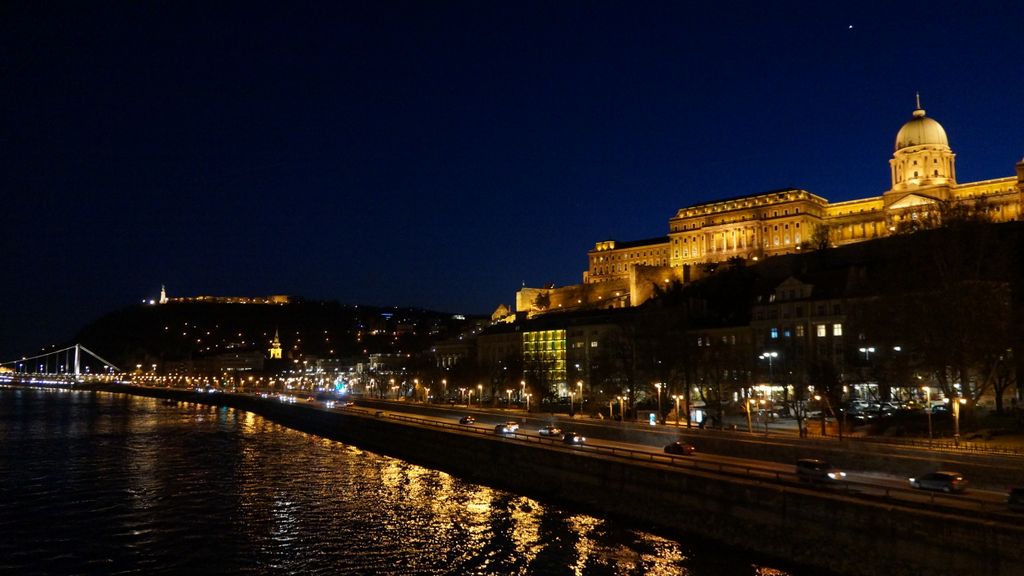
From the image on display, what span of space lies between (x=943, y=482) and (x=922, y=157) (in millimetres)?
111496

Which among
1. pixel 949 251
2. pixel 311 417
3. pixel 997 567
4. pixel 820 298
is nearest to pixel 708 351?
pixel 820 298

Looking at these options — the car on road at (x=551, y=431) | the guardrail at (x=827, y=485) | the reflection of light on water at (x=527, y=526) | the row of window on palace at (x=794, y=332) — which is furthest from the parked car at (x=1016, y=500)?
the row of window on palace at (x=794, y=332)

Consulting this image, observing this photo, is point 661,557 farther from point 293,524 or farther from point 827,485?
point 293,524

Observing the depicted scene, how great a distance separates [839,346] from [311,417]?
46085 mm

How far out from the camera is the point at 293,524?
101 feet

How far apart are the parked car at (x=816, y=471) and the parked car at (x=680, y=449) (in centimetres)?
735

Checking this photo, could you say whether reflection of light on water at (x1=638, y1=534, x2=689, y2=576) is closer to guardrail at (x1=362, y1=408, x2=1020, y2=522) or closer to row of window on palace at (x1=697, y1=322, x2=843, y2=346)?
guardrail at (x1=362, y1=408, x2=1020, y2=522)

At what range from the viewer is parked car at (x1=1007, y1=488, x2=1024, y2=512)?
20.4m

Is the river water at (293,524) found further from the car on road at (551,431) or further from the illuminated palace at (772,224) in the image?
the illuminated palace at (772,224)

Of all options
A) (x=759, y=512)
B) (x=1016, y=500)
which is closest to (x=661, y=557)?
(x=759, y=512)

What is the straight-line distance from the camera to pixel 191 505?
34500 millimetres

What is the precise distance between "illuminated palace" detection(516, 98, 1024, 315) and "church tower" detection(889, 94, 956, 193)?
15 cm

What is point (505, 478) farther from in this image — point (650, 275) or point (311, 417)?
point (650, 275)

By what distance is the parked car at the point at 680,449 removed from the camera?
35.3 meters
